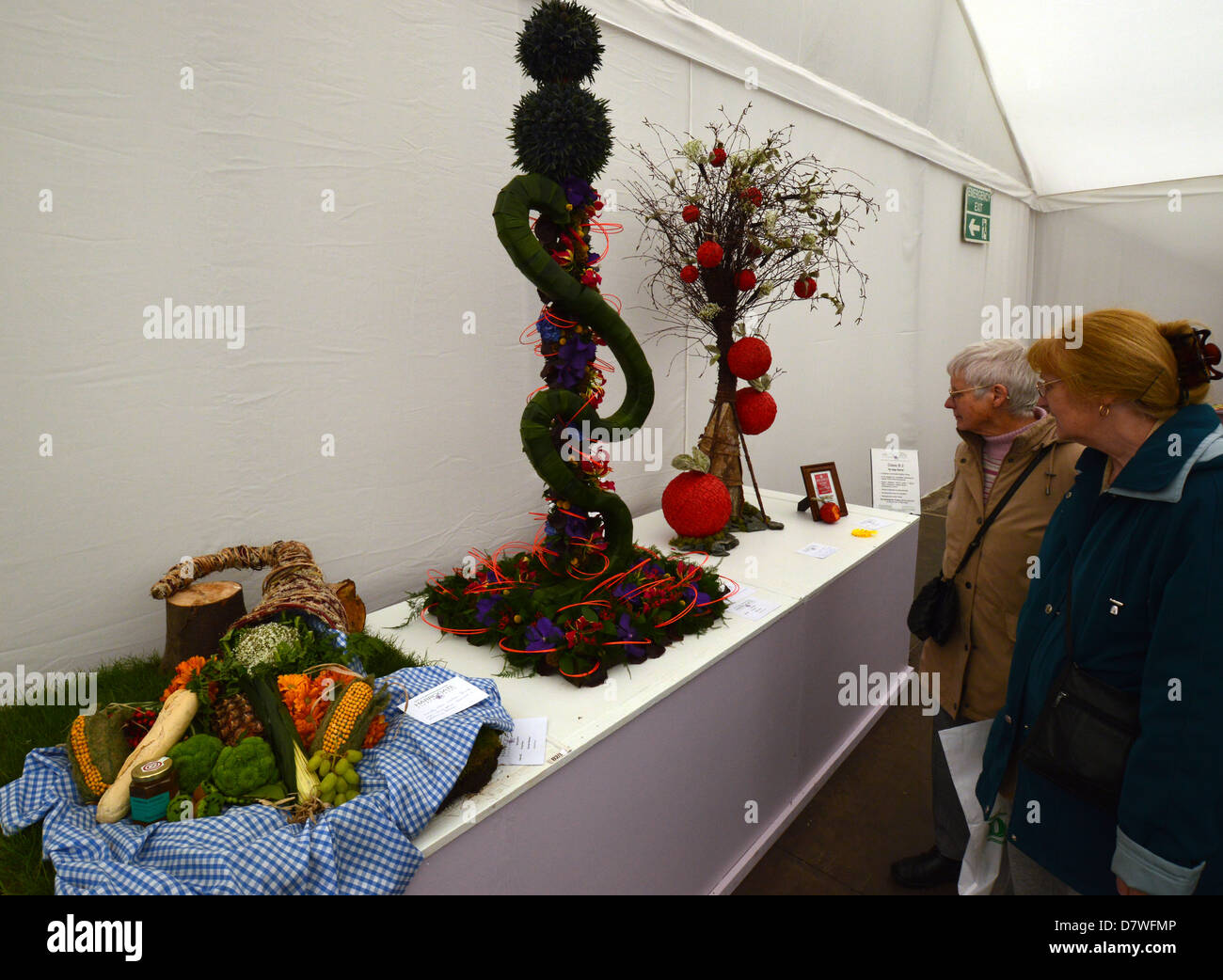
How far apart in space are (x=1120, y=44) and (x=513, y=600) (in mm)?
5499

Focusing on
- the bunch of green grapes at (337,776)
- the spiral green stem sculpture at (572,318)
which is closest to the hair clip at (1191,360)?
the spiral green stem sculpture at (572,318)

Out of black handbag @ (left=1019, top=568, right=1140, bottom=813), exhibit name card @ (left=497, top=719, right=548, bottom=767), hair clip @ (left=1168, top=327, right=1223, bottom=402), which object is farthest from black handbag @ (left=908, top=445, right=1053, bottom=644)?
exhibit name card @ (left=497, top=719, right=548, bottom=767)

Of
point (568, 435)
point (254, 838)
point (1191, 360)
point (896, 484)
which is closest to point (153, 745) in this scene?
point (254, 838)

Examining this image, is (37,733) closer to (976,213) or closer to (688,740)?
(688,740)

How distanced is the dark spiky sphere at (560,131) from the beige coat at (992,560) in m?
1.02

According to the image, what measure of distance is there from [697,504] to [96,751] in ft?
4.78

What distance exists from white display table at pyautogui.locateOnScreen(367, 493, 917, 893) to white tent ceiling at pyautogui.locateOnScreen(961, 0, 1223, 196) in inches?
160

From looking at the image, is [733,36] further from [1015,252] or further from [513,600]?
[1015,252]

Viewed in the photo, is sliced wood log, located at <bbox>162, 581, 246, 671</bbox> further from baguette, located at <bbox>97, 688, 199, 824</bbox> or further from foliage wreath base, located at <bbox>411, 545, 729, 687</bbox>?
foliage wreath base, located at <bbox>411, 545, 729, 687</bbox>

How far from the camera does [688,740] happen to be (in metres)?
1.46

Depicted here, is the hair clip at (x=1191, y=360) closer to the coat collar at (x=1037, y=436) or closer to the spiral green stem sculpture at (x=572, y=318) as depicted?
the coat collar at (x=1037, y=436)

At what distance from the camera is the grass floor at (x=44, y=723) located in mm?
836
